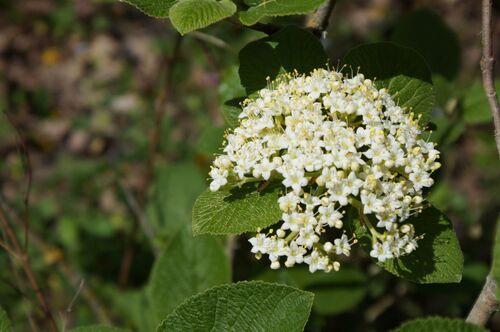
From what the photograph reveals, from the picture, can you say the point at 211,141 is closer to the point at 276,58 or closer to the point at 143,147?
the point at 276,58

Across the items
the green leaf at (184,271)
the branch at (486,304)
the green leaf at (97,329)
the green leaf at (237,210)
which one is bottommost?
the green leaf at (184,271)

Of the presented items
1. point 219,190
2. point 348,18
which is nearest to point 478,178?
point 348,18

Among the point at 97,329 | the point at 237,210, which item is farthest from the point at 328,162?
the point at 97,329

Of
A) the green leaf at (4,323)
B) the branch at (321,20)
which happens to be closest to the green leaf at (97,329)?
the green leaf at (4,323)

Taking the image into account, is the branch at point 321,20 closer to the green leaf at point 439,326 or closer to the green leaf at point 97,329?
the green leaf at point 439,326

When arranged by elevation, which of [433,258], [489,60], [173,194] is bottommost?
[173,194]

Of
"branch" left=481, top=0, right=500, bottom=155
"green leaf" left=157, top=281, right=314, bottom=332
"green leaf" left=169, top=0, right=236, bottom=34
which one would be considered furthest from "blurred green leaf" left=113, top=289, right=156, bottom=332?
"branch" left=481, top=0, right=500, bottom=155

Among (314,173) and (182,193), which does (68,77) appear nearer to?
(182,193)
